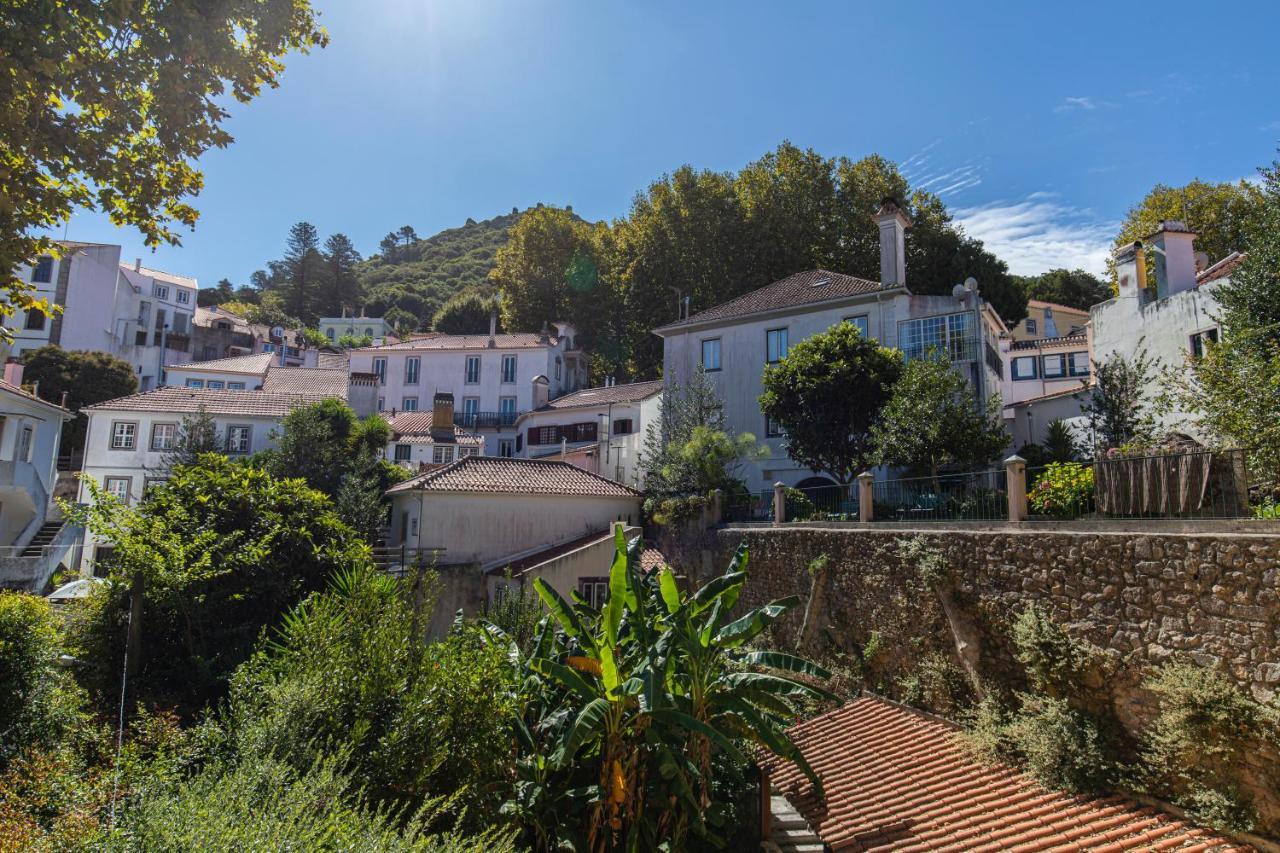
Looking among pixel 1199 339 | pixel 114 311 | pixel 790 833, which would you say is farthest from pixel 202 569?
pixel 114 311

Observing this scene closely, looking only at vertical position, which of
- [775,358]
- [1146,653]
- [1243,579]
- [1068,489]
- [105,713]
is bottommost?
[105,713]

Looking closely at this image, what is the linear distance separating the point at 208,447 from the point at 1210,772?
35053mm

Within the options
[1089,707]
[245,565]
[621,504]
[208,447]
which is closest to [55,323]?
[208,447]

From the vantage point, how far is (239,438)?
3341 cm

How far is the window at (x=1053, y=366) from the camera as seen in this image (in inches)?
1468

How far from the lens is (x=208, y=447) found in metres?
31.3

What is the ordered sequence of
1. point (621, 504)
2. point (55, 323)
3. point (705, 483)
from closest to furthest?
point (705, 483) < point (621, 504) < point (55, 323)

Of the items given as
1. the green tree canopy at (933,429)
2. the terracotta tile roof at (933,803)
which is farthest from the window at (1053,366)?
the terracotta tile roof at (933,803)

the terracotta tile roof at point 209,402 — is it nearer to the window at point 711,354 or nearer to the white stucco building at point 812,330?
the window at point 711,354

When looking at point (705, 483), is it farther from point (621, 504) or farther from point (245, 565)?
point (245, 565)

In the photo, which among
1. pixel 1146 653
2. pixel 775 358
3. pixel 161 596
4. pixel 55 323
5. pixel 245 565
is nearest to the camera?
pixel 1146 653

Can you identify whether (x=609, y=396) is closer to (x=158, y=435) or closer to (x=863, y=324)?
(x=863, y=324)

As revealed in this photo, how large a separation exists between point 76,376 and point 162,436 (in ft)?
51.5

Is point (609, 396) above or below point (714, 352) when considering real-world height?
below
